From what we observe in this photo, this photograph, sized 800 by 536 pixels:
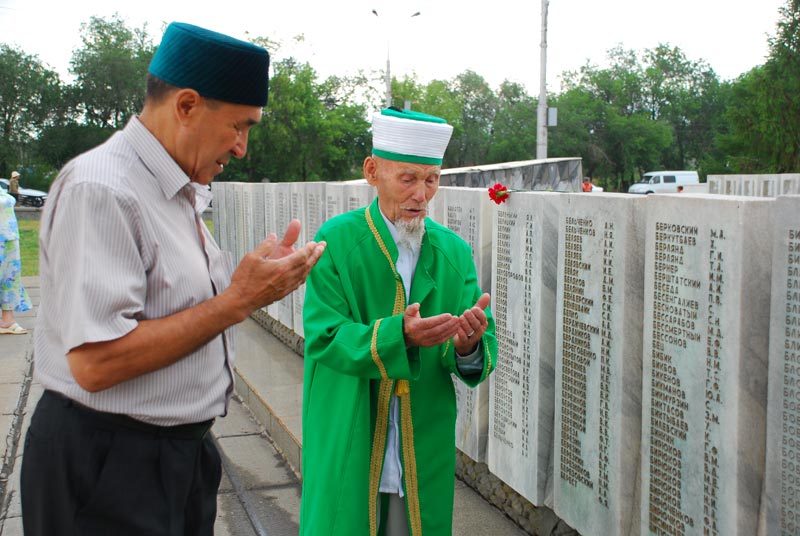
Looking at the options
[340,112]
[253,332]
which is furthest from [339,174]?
[253,332]

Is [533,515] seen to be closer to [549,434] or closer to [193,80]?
[549,434]

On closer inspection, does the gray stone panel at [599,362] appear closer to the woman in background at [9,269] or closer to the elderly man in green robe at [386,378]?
the elderly man in green robe at [386,378]

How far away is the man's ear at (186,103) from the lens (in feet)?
6.16

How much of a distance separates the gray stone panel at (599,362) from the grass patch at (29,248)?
13432mm

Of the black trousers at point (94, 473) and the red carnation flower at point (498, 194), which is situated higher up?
the red carnation flower at point (498, 194)

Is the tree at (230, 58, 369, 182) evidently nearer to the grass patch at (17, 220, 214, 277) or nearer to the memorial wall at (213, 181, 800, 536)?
the grass patch at (17, 220, 214, 277)

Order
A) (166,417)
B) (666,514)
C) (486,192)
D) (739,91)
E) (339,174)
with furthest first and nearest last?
(339,174) → (739,91) → (486,192) → (666,514) → (166,417)

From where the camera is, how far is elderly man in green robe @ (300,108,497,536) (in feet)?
8.65

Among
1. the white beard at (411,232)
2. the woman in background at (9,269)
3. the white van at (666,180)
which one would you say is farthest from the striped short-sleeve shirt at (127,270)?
the white van at (666,180)

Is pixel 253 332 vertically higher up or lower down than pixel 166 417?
lower down

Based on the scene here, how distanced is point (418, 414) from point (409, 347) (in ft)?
1.15

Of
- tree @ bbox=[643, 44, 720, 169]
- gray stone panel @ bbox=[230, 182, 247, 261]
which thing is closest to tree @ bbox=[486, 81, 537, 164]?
tree @ bbox=[643, 44, 720, 169]

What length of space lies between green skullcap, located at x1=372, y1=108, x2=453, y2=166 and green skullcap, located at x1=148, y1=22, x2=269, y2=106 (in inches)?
37.2

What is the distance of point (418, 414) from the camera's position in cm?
272
